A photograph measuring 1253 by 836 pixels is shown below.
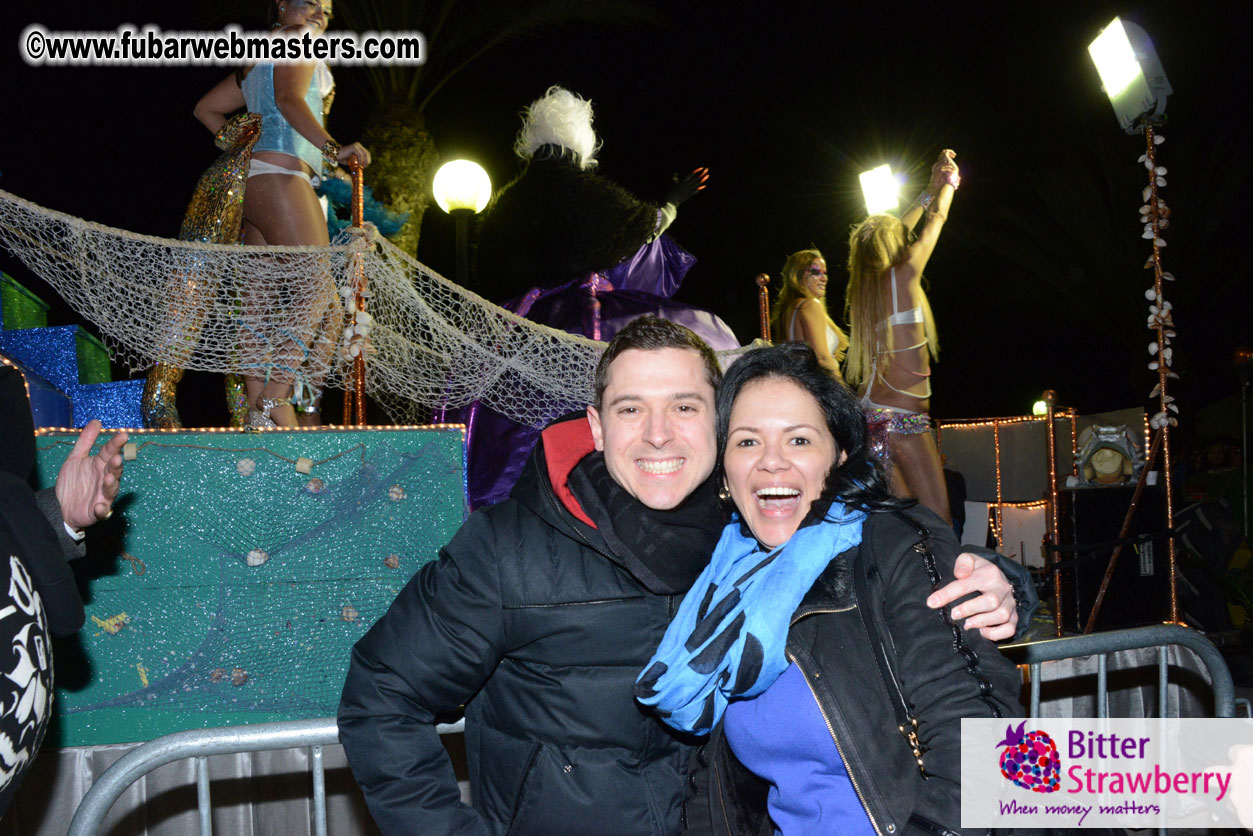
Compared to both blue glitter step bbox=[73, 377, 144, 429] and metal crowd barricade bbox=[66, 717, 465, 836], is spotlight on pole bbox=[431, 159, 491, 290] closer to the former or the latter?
blue glitter step bbox=[73, 377, 144, 429]

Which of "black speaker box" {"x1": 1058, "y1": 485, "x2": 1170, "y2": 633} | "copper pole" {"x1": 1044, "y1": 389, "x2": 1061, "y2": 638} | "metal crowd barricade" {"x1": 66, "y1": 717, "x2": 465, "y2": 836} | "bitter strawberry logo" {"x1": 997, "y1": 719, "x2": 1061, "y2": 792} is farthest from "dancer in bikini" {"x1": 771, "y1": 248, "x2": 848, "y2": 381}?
"metal crowd barricade" {"x1": 66, "y1": 717, "x2": 465, "y2": 836}

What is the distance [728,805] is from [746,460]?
2.70 feet

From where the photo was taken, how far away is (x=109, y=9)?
7805 mm

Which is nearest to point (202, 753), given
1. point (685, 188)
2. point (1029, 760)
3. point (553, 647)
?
point (553, 647)

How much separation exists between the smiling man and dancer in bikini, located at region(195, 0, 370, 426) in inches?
80.8

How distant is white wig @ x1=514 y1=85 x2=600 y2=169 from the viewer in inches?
216

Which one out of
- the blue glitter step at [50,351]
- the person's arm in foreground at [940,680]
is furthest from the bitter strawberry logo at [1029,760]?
the blue glitter step at [50,351]

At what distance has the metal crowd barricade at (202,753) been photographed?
1.87 meters

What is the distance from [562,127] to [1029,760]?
4728 millimetres

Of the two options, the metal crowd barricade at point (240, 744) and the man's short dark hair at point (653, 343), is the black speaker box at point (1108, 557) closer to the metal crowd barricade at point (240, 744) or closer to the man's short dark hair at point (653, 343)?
the metal crowd barricade at point (240, 744)

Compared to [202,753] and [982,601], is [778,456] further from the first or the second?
[202,753]

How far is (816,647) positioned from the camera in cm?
172

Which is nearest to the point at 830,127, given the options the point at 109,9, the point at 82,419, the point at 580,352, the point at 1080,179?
the point at 1080,179

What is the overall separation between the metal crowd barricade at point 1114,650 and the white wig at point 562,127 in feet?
13.5
